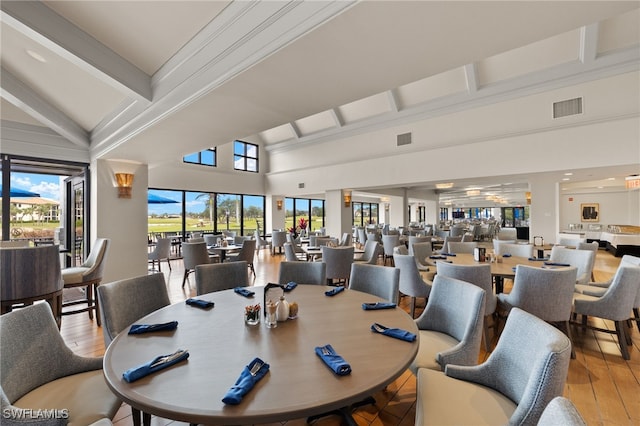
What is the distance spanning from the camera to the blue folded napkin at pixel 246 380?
962mm

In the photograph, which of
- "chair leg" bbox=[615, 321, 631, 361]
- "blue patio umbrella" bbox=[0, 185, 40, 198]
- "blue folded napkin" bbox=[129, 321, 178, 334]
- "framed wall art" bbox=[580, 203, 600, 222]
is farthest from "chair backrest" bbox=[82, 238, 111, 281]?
"framed wall art" bbox=[580, 203, 600, 222]

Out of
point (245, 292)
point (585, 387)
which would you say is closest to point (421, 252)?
point (585, 387)

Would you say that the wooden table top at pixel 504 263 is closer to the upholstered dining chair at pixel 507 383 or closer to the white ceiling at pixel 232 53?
the upholstered dining chair at pixel 507 383

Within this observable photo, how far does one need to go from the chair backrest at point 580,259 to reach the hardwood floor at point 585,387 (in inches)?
22.4

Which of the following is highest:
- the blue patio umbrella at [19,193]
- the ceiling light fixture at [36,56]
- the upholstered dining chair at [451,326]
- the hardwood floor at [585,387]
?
the ceiling light fixture at [36,56]

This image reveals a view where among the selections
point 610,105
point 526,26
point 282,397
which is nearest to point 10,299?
point 282,397

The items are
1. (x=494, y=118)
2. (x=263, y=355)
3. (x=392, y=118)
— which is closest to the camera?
(x=263, y=355)

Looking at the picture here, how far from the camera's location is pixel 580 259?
12.7 feet

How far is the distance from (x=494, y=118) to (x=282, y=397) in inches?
291

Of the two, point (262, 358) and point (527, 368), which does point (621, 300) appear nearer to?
point (527, 368)

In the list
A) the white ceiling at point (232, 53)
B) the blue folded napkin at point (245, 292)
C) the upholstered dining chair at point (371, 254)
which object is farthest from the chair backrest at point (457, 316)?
the upholstered dining chair at point (371, 254)

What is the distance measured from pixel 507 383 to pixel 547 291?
1685 mm

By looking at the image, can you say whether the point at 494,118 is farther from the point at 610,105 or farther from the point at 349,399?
the point at 349,399

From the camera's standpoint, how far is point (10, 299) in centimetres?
261
